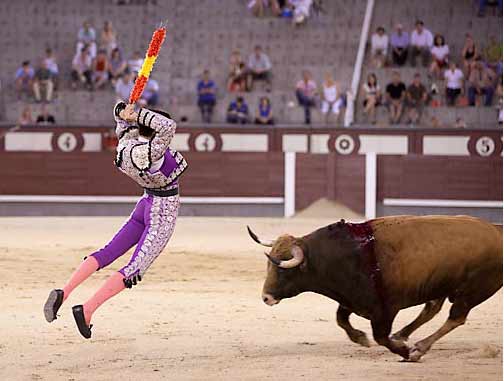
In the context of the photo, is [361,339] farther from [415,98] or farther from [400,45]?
[400,45]

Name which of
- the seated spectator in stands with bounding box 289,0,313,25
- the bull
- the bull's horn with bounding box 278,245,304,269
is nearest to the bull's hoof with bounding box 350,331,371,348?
the bull

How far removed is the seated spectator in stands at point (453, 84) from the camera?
15625 mm

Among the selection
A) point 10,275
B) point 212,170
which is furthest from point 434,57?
point 10,275

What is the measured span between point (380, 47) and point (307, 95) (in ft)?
4.83

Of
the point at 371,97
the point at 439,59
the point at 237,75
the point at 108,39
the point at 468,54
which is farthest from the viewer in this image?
the point at 108,39

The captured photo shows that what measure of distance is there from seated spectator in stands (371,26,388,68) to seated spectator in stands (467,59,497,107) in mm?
1365

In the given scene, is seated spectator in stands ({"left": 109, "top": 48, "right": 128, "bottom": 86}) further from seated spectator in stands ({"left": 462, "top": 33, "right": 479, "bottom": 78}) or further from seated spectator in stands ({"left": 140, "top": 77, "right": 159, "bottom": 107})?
seated spectator in stands ({"left": 462, "top": 33, "right": 479, "bottom": 78})

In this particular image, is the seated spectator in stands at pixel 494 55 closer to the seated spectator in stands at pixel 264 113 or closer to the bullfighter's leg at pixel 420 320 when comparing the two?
the seated spectator in stands at pixel 264 113

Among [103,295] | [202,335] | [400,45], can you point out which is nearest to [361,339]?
[202,335]

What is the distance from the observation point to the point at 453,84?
15625mm

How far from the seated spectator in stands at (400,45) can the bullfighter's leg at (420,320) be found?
10.9m

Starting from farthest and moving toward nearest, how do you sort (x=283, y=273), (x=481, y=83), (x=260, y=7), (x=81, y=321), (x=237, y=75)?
(x=260, y=7)
(x=237, y=75)
(x=481, y=83)
(x=283, y=273)
(x=81, y=321)

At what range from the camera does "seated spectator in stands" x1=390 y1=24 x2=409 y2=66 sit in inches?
643

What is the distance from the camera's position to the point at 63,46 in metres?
17.5
